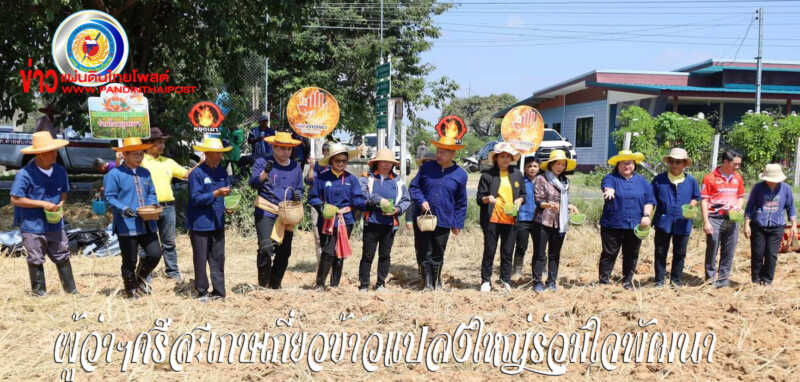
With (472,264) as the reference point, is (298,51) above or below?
above

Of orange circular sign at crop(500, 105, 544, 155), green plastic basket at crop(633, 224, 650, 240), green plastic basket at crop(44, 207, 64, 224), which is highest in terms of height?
orange circular sign at crop(500, 105, 544, 155)

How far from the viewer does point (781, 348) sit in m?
4.41

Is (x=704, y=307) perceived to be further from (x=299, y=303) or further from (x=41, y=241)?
(x=41, y=241)

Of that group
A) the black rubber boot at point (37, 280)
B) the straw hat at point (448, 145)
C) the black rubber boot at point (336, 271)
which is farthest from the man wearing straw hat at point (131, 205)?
the straw hat at point (448, 145)

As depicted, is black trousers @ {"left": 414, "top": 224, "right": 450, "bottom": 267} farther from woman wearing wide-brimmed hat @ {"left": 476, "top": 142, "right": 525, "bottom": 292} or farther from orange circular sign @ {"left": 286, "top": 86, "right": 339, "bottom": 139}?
orange circular sign @ {"left": 286, "top": 86, "right": 339, "bottom": 139}

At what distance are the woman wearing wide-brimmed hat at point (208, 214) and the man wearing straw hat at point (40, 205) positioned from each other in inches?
50.5

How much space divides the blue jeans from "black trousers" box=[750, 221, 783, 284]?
258 inches

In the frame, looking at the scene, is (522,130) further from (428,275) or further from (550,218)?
(428,275)

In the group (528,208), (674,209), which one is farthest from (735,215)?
(528,208)

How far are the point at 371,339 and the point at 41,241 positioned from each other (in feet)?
11.4

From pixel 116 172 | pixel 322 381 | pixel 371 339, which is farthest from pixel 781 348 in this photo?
pixel 116 172

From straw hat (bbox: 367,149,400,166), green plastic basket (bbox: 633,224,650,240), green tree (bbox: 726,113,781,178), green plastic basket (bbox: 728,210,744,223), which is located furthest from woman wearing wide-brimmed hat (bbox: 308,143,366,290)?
green tree (bbox: 726,113,781,178)

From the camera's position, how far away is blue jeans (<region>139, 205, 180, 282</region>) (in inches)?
274

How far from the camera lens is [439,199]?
6555 mm
